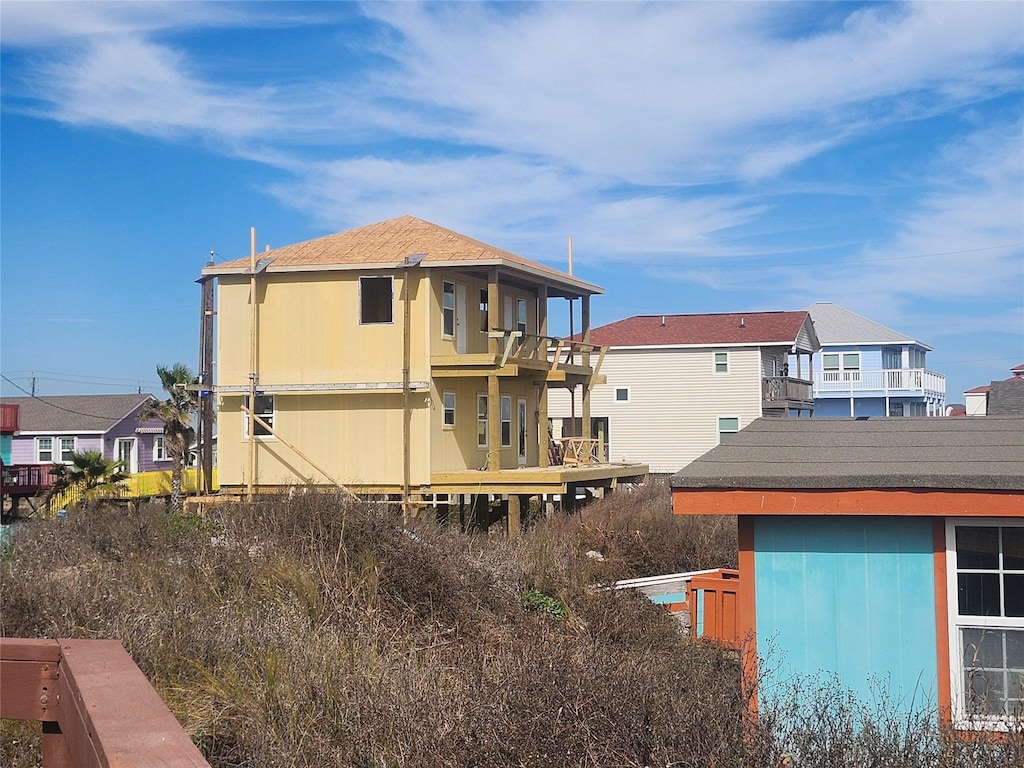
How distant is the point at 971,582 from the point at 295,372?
2202cm

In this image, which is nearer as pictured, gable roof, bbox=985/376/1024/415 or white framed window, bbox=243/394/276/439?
gable roof, bbox=985/376/1024/415

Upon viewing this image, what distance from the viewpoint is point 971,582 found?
7938mm

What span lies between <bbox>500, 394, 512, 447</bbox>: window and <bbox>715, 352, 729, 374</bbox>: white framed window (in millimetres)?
20383

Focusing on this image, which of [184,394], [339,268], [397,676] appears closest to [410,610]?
[397,676]

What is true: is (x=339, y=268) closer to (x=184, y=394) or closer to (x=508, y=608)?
(x=184, y=394)

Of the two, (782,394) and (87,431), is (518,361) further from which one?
(87,431)

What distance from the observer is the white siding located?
159 feet

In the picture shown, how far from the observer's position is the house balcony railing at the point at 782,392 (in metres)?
Result: 46.8

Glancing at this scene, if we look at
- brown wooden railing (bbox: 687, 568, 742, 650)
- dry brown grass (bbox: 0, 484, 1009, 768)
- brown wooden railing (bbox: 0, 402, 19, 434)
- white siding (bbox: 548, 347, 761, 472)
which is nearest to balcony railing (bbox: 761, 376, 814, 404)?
white siding (bbox: 548, 347, 761, 472)

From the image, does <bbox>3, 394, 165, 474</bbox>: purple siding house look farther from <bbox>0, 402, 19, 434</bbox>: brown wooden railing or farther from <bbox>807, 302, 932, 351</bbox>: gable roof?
<bbox>807, 302, 932, 351</bbox>: gable roof

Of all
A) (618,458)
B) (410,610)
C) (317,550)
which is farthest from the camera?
(618,458)

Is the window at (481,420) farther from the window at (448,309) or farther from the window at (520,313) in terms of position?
the window at (520,313)

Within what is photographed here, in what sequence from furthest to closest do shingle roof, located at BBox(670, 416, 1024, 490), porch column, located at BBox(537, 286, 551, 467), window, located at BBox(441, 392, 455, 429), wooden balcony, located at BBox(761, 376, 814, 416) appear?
wooden balcony, located at BBox(761, 376, 814, 416) → porch column, located at BBox(537, 286, 551, 467) → window, located at BBox(441, 392, 455, 429) → shingle roof, located at BBox(670, 416, 1024, 490)

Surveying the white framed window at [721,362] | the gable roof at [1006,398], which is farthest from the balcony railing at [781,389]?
the gable roof at [1006,398]
